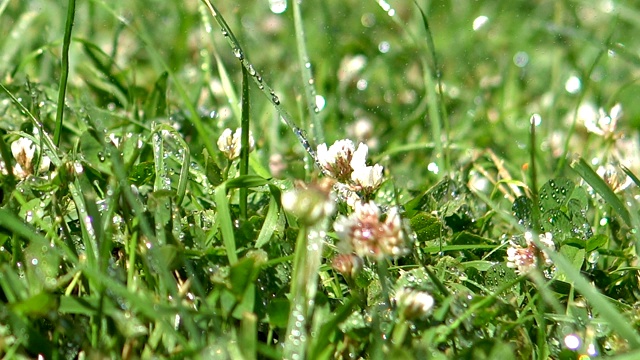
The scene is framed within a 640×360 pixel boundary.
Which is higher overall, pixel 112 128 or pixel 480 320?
pixel 112 128

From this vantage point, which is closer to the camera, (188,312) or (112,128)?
(188,312)

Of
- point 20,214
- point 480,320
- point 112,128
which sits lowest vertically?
point 480,320

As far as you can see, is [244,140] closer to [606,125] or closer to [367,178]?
[367,178]

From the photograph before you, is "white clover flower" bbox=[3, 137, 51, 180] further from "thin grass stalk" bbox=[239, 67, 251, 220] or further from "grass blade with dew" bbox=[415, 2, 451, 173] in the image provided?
"grass blade with dew" bbox=[415, 2, 451, 173]

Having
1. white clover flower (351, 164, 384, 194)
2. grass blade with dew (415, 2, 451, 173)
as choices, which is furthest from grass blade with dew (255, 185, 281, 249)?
grass blade with dew (415, 2, 451, 173)

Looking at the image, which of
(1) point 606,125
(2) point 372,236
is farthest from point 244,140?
(1) point 606,125

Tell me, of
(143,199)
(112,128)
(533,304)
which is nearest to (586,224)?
(533,304)

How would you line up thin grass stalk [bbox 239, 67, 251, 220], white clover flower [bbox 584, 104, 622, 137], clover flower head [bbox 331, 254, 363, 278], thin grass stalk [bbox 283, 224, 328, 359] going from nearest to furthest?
1. thin grass stalk [bbox 283, 224, 328, 359]
2. clover flower head [bbox 331, 254, 363, 278]
3. thin grass stalk [bbox 239, 67, 251, 220]
4. white clover flower [bbox 584, 104, 622, 137]

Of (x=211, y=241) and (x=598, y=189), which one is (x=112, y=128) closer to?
(x=211, y=241)

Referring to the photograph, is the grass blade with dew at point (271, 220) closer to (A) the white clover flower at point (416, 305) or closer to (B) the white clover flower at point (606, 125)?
(A) the white clover flower at point (416, 305)
